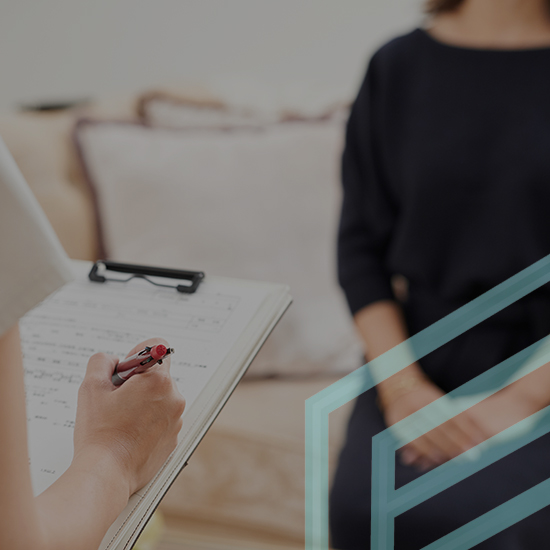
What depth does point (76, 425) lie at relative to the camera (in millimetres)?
396

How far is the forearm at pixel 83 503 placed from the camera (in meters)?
0.31

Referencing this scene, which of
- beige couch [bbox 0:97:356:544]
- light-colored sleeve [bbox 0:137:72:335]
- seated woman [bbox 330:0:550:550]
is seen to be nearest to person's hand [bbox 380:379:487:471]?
seated woman [bbox 330:0:550:550]

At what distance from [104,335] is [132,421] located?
0.16 m

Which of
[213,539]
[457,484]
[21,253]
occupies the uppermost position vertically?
[21,253]

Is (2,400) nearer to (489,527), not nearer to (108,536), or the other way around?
(108,536)

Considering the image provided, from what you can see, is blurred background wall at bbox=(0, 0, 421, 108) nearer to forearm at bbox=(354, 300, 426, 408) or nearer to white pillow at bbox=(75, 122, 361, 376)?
white pillow at bbox=(75, 122, 361, 376)

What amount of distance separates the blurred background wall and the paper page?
2.64ft

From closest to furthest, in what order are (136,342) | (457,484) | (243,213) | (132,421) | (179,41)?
(132,421) < (136,342) < (457,484) < (243,213) < (179,41)

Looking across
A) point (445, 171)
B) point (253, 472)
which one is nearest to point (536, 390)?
point (445, 171)

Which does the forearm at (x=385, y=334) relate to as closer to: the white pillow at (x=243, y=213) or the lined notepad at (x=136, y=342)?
the white pillow at (x=243, y=213)

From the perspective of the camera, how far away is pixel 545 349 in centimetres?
72

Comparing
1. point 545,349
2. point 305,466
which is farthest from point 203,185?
point 545,349

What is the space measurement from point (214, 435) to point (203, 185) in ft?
1.49
